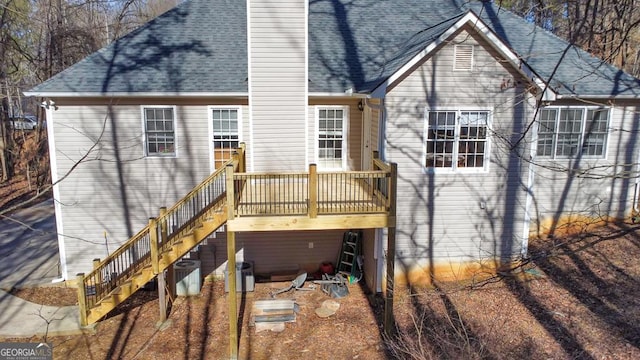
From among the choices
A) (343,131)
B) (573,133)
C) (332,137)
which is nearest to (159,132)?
(332,137)

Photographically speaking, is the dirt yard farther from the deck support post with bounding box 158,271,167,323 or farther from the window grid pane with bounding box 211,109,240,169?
the window grid pane with bounding box 211,109,240,169

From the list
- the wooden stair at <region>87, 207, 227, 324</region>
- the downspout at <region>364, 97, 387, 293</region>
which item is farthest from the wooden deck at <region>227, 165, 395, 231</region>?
the downspout at <region>364, 97, 387, 293</region>

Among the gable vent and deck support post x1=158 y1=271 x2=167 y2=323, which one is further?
the gable vent

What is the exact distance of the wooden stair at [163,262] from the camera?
902 cm

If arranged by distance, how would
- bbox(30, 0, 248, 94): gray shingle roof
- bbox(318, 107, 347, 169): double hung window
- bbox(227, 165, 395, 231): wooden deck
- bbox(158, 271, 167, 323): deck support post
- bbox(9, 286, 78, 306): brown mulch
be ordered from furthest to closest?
bbox(318, 107, 347, 169): double hung window < bbox(30, 0, 248, 94): gray shingle roof < bbox(9, 286, 78, 306): brown mulch < bbox(158, 271, 167, 323): deck support post < bbox(227, 165, 395, 231): wooden deck

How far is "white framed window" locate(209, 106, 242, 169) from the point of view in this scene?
11.0 m

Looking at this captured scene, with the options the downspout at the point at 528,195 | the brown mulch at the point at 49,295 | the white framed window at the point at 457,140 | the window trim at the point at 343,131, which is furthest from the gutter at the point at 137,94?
the downspout at the point at 528,195

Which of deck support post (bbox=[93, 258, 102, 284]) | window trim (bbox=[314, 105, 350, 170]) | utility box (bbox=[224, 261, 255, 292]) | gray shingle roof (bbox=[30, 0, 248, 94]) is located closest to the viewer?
deck support post (bbox=[93, 258, 102, 284])

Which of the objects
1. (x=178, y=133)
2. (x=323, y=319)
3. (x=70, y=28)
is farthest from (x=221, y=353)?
(x=70, y=28)

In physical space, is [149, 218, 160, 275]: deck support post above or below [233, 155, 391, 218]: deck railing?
below

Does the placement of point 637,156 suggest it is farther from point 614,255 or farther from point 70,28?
point 70,28

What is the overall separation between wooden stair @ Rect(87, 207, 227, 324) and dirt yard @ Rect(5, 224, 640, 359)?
54 centimetres

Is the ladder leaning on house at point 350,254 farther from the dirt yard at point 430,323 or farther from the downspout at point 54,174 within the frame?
the downspout at point 54,174

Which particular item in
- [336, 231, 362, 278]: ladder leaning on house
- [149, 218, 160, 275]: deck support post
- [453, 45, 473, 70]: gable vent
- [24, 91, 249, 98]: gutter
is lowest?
[336, 231, 362, 278]: ladder leaning on house
